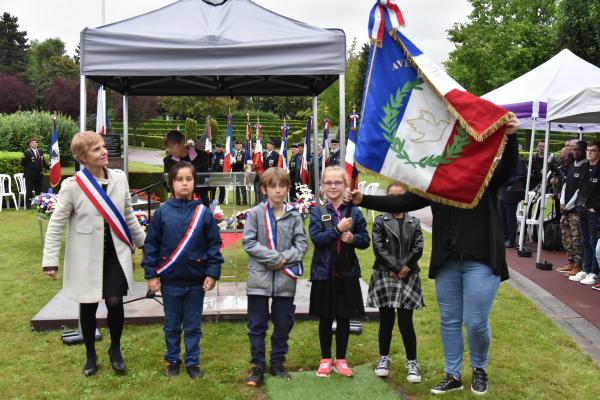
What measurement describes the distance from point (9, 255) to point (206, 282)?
674 centimetres

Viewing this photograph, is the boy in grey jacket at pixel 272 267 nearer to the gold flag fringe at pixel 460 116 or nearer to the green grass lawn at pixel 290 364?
the green grass lawn at pixel 290 364

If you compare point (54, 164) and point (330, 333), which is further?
point (54, 164)

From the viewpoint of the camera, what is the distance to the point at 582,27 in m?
25.2

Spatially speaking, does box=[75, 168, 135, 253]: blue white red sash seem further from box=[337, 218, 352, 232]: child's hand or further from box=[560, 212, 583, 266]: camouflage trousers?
box=[560, 212, 583, 266]: camouflage trousers

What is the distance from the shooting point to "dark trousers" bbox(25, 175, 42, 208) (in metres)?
16.0

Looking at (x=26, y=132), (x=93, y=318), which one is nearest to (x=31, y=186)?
(x=26, y=132)

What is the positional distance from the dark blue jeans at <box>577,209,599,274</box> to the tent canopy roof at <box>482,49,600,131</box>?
7.22ft

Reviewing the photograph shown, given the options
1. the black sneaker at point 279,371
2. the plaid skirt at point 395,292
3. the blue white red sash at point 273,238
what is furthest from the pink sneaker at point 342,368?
the blue white red sash at point 273,238

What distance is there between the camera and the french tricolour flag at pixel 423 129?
3.45 meters

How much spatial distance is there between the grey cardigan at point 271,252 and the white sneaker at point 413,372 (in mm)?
1041

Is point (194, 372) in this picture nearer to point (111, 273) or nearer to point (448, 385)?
point (111, 273)

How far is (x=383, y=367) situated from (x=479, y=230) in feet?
4.41

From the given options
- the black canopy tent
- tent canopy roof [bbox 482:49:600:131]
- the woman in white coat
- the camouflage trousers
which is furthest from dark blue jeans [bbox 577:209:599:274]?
the woman in white coat

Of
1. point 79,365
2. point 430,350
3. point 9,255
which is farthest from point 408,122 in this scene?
point 9,255
